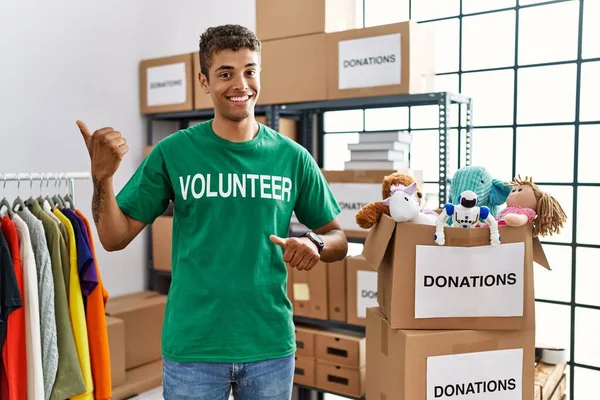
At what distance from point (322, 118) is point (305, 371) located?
53.2 inches

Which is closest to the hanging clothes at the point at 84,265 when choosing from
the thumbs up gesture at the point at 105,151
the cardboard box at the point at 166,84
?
the thumbs up gesture at the point at 105,151

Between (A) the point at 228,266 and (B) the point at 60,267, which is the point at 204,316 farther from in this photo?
(B) the point at 60,267

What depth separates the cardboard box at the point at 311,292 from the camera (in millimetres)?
2559

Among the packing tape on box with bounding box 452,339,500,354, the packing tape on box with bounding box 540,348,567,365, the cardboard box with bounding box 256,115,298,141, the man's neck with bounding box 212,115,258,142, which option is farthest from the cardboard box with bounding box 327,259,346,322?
the man's neck with bounding box 212,115,258,142

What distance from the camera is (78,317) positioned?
1.95 metres

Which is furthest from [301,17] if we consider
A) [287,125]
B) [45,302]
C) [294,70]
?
[45,302]

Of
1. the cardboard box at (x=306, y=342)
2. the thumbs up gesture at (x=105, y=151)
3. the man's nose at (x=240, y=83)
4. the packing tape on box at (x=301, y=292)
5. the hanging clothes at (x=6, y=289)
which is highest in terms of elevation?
the man's nose at (x=240, y=83)

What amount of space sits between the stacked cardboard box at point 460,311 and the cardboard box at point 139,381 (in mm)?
1635

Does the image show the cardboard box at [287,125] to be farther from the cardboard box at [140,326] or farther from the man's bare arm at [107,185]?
the man's bare arm at [107,185]

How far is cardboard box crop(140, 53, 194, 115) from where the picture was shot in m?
3.05

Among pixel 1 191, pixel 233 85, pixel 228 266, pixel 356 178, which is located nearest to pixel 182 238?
pixel 228 266

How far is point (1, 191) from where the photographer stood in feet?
8.41

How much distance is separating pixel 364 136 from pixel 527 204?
1092mm

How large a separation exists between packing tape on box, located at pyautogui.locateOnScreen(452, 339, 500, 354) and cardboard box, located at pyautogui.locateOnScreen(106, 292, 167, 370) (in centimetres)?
189
